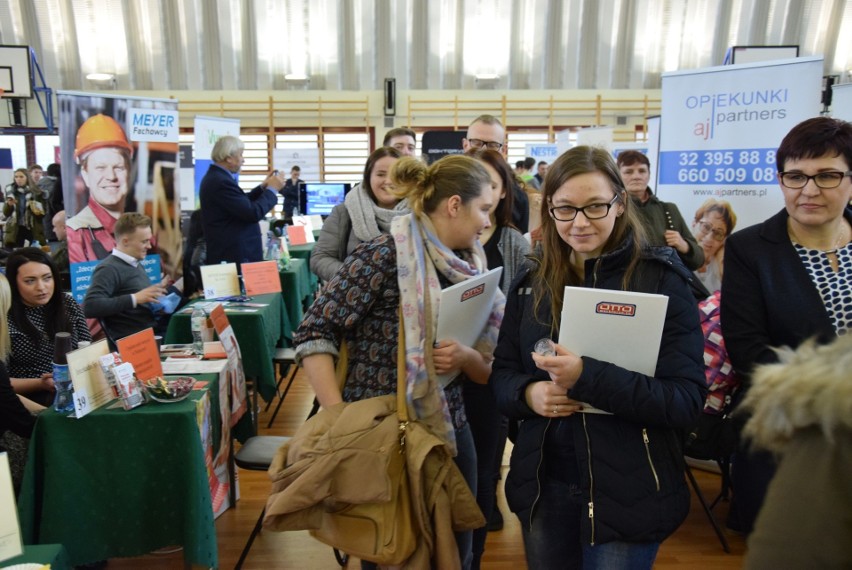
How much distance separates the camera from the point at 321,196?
10.5m

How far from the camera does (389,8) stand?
1319 cm

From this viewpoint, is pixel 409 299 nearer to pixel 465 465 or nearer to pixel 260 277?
pixel 465 465

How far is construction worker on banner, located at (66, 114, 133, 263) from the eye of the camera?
15.3ft

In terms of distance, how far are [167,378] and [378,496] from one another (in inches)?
57.2

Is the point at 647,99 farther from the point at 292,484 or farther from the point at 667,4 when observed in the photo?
the point at 292,484

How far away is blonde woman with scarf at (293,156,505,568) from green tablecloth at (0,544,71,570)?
821 millimetres

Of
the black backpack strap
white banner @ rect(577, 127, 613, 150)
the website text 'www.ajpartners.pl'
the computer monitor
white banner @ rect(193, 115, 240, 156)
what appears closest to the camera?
the black backpack strap

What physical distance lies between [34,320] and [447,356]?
207cm

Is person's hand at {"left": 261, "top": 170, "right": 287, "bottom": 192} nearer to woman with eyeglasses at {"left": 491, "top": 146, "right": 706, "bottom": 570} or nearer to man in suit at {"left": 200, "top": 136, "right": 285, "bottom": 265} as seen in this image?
man in suit at {"left": 200, "top": 136, "right": 285, "bottom": 265}

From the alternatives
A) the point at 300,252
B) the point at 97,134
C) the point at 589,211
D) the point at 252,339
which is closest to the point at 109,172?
the point at 97,134

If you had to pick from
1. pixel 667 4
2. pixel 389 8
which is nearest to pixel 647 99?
pixel 667 4

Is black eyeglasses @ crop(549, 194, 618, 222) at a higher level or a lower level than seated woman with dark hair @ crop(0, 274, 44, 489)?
higher

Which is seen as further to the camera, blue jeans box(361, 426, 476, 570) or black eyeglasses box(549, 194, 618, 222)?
blue jeans box(361, 426, 476, 570)

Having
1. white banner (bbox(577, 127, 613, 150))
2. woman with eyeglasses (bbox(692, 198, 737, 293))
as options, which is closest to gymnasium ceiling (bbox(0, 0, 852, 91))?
white banner (bbox(577, 127, 613, 150))
